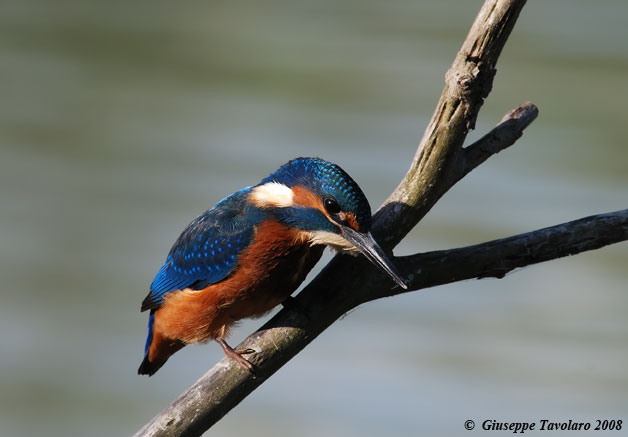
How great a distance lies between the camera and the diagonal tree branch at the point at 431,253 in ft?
7.63

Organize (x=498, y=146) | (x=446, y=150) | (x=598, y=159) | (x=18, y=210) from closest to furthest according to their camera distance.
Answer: (x=446, y=150)
(x=498, y=146)
(x=598, y=159)
(x=18, y=210)


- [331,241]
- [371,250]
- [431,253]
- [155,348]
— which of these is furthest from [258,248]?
[155,348]

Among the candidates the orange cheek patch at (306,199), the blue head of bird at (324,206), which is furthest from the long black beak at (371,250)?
the orange cheek patch at (306,199)

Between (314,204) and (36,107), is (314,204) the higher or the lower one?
the lower one

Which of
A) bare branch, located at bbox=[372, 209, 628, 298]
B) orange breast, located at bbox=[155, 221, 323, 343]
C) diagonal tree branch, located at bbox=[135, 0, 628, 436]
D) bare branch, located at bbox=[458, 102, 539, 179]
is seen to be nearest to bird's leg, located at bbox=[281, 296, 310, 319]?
diagonal tree branch, located at bbox=[135, 0, 628, 436]

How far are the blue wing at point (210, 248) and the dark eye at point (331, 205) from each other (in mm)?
266

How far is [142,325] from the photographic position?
20.4 feet

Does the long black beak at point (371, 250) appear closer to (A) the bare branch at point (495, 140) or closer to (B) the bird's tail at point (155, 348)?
(A) the bare branch at point (495, 140)

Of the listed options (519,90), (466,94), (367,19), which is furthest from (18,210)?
(466,94)

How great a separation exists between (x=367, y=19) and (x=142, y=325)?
12.3ft

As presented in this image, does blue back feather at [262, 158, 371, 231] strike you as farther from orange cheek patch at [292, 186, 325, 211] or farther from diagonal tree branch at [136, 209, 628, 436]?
diagonal tree branch at [136, 209, 628, 436]

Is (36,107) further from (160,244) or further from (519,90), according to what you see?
(519,90)

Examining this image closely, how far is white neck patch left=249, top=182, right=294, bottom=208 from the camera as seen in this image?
2.70 m

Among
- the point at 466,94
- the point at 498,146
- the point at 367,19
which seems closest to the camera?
the point at 466,94
